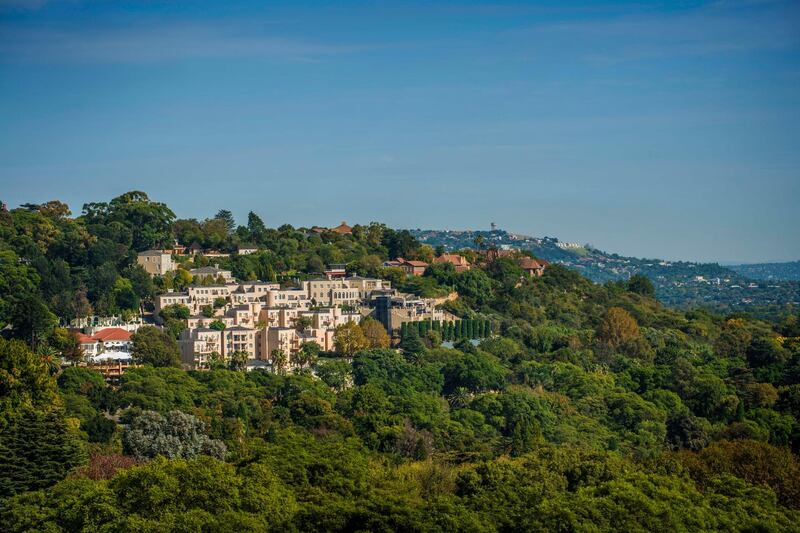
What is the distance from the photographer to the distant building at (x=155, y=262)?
195 feet

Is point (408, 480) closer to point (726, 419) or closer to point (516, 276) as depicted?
point (726, 419)

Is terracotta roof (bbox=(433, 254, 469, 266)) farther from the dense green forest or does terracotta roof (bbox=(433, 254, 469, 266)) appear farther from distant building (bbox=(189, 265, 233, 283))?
distant building (bbox=(189, 265, 233, 283))

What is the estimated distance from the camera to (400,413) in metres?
44.0

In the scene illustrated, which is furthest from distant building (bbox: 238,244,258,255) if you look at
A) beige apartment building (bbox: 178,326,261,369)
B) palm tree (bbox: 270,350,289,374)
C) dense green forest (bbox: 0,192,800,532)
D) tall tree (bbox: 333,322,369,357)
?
palm tree (bbox: 270,350,289,374)

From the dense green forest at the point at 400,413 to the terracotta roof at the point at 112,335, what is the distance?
1956 millimetres

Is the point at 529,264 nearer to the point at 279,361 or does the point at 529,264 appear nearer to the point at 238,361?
the point at 279,361

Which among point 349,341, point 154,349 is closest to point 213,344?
point 154,349

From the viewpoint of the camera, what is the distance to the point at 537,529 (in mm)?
26812

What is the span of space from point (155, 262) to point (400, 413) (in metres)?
20.1

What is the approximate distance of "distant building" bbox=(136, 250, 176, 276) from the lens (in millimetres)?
59438

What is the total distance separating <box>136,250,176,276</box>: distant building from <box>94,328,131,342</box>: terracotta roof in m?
8.39

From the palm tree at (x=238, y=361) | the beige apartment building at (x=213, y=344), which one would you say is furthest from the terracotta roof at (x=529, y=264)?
the palm tree at (x=238, y=361)

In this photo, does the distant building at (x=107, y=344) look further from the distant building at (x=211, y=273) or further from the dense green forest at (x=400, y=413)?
the distant building at (x=211, y=273)

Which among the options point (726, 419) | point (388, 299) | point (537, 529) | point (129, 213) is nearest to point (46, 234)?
point (129, 213)
